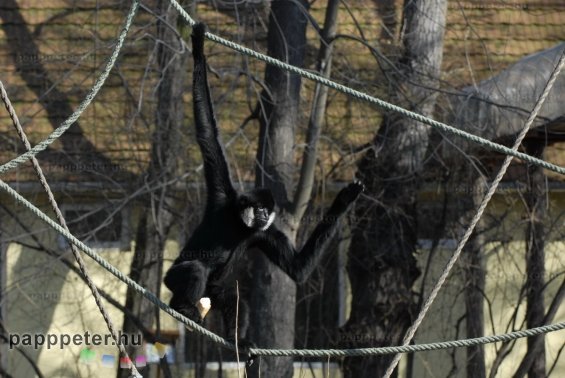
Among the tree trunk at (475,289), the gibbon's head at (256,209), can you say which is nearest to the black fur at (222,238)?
the gibbon's head at (256,209)

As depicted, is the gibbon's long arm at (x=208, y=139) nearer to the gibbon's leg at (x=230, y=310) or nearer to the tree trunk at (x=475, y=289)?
the gibbon's leg at (x=230, y=310)

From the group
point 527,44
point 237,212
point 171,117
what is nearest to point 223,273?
point 237,212

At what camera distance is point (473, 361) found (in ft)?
34.6

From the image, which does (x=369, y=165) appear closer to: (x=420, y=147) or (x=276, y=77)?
(x=420, y=147)

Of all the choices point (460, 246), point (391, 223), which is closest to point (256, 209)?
point (460, 246)

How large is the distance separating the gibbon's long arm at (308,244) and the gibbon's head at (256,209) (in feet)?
0.72

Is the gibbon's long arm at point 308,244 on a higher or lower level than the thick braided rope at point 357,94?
lower

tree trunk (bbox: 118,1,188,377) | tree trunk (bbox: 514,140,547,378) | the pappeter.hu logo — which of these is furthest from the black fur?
tree trunk (bbox: 514,140,547,378)

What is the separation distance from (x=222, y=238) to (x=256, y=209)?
320 mm

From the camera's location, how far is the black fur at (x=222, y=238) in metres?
6.06

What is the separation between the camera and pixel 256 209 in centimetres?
636

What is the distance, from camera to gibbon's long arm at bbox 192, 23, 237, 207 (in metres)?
6.00

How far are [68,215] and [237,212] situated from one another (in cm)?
479

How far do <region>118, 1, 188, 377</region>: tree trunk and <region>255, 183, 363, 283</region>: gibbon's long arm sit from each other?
3.01 metres
